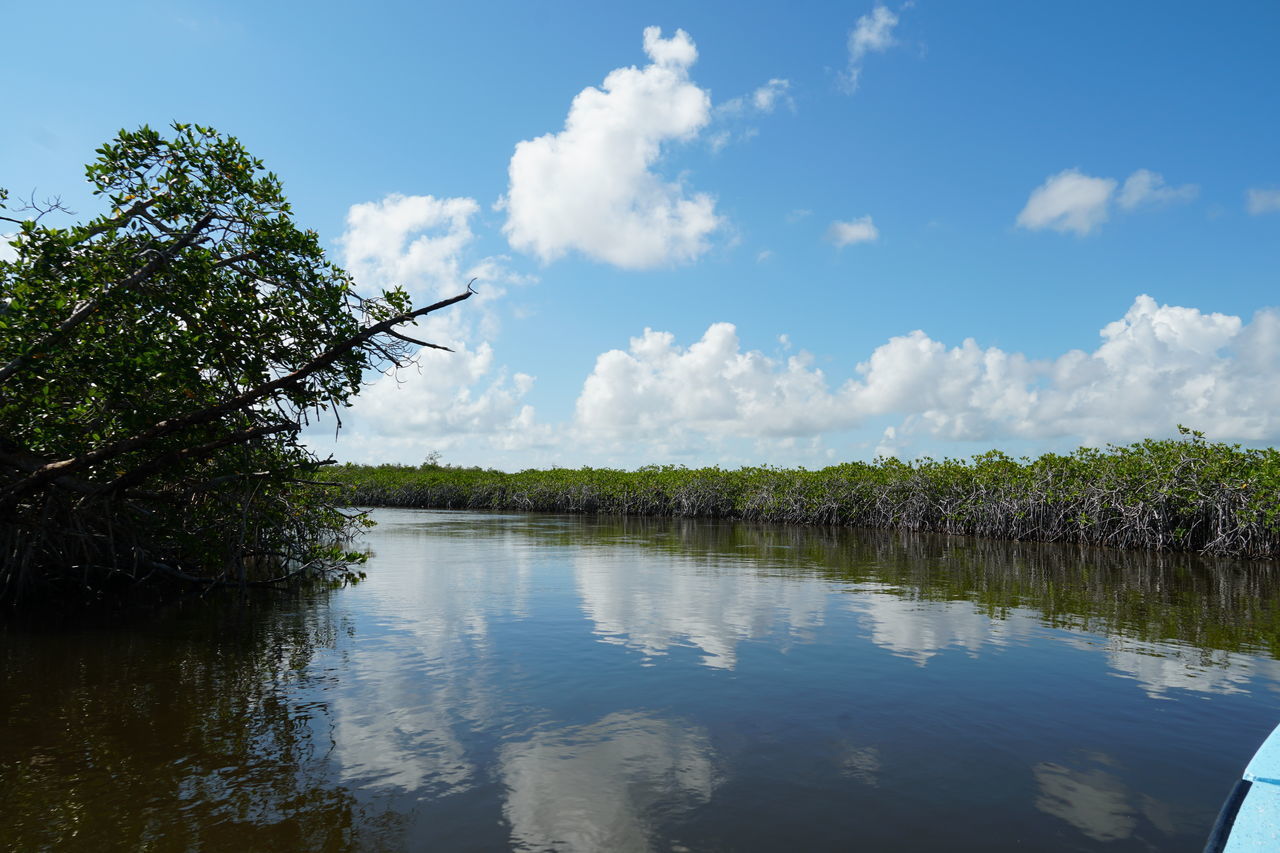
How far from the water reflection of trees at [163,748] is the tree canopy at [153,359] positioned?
221 centimetres

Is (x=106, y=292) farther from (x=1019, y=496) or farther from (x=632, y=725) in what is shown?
(x=1019, y=496)

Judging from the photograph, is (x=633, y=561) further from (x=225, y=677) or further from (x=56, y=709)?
(x=56, y=709)

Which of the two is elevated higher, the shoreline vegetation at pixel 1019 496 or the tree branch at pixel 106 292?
the tree branch at pixel 106 292

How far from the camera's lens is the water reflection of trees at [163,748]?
4066 mm

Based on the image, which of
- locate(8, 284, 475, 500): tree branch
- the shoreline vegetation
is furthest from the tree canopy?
the shoreline vegetation

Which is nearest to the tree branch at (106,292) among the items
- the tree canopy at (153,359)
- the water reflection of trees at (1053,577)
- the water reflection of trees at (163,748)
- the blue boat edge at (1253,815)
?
the tree canopy at (153,359)

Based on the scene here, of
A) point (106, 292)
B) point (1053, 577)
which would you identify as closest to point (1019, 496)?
point (1053, 577)

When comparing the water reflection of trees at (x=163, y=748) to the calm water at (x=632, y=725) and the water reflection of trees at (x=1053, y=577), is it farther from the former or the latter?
the water reflection of trees at (x=1053, y=577)

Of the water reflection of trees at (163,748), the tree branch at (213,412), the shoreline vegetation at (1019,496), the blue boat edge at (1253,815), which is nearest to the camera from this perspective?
the blue boat edge at (1253,815)

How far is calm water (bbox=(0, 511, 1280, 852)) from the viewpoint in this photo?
168 inches

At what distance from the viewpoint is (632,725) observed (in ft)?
19.5

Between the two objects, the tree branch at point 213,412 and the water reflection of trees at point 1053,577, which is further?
the water reflection of trees at point 1053,577

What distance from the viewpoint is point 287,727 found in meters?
5.74

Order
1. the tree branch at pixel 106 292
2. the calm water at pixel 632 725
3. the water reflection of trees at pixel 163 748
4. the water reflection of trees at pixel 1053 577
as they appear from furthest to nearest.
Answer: the water reflection of trees at pixel 1053 577 → the tree branch at pixel 106 292 → the calm water at pixel 632 725 → the water reflection of trees at pixel 163 748
